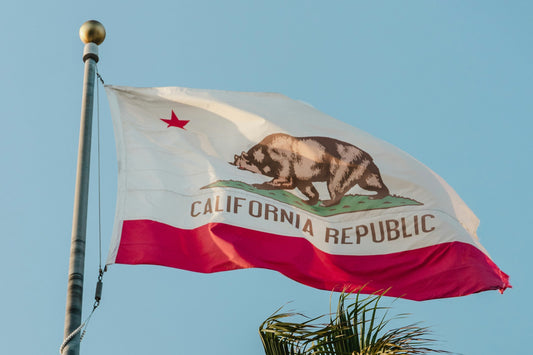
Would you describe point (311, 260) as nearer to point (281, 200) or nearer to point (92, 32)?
point (281, 200)

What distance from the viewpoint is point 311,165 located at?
10961 mm

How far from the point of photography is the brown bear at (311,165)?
34.9 ft

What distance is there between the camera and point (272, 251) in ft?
31.9

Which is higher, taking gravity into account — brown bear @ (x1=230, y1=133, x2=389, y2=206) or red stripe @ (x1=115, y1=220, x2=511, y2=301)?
brown bear @ (x1=230, y1=133, x2=389, y2=206)

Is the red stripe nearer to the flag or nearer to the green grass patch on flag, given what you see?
the flag

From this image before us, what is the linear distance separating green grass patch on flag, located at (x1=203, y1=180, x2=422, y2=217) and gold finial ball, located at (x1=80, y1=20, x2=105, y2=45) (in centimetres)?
181

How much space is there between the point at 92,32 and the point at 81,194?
2025mm

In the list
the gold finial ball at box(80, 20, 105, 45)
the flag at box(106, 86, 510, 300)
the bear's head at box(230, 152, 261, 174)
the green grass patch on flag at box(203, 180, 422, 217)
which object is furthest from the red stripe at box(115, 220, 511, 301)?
the gold finial ball at box(80, 20, 105, 45)

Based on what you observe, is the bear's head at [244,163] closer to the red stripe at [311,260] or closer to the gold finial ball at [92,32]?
the red stripe at [311,260]

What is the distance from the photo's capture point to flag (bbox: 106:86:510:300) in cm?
962

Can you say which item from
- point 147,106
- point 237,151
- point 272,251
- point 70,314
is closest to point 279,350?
point 272,251

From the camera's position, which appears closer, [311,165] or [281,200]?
[281,200]

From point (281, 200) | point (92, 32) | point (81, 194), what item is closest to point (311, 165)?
point (281, 200)

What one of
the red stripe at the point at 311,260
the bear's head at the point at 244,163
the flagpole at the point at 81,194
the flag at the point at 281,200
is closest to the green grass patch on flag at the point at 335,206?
the flag at the point at 281,200
